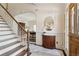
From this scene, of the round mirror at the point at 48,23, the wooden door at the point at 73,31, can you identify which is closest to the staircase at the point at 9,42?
the round mirror at the point at 48,23

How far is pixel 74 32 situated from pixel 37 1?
817 mm

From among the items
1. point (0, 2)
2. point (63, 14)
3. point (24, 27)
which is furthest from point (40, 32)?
point (0, 2)

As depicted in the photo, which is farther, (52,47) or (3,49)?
(52,47)

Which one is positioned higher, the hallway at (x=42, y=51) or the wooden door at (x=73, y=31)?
the wooden door at (x=73, y=31)

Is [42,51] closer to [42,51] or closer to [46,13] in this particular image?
[42,51]

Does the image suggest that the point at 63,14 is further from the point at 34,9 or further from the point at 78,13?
the point at 34,9

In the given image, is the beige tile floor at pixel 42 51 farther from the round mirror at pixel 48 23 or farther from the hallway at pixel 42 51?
the round mirror at pixel 48 23

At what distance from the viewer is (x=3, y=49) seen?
7.32ft

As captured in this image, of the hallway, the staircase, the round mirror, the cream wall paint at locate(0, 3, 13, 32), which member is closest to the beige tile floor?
the hallway

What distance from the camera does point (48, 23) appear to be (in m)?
2.41

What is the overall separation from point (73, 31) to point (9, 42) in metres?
1.11

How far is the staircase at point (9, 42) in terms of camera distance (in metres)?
2.27

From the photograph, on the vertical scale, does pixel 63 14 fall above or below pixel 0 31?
above

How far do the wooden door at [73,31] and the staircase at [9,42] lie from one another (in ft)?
2.73
